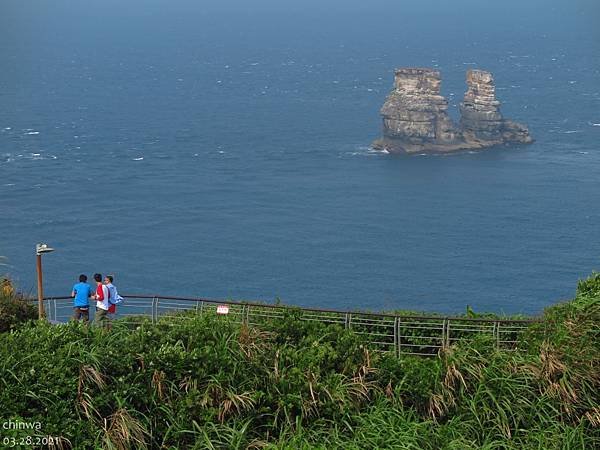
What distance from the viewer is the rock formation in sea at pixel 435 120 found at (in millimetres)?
138000

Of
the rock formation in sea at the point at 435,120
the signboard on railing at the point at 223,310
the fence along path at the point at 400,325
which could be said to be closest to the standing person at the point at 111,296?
the fence along path at the point at 400,325

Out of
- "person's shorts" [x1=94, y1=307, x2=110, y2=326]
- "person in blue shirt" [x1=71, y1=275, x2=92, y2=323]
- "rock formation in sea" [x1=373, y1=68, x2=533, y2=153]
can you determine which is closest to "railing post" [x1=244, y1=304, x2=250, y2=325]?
"person's shorts" [x1=94, y1=307, x2=110, y2=326]

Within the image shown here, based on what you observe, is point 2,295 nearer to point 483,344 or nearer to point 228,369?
point 228,369

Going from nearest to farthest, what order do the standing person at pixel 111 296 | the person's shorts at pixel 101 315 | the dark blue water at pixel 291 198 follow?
the person's shorts at pixel 101 315
the standing person at pixel 111 296
the dark blue water at pixel 291 198

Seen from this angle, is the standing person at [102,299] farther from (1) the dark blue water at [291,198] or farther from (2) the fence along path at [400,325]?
(1) the dark blue water at [291,198]

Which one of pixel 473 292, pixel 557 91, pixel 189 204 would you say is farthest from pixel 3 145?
pixel 557 91

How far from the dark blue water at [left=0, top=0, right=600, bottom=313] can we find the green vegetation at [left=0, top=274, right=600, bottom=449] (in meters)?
59.6

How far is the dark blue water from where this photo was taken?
87.5 m

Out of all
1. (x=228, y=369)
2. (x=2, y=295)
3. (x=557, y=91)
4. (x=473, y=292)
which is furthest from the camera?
(x=557, y=91)

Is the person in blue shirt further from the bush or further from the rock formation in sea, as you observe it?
the rock formation in sea

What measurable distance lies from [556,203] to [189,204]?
120ft

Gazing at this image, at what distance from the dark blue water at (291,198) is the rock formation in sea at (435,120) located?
3.37 metres

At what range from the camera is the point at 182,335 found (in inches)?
681

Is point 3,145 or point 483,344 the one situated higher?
point 3,145
